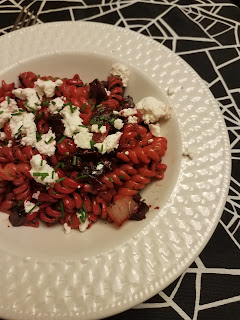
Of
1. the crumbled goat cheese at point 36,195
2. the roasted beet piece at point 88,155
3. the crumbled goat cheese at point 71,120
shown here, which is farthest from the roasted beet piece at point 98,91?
the crumbled goat cheese at point 36,195

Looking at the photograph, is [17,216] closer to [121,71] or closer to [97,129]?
[97,129]

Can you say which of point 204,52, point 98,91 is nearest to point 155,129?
point 98,91

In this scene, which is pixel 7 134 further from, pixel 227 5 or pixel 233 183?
pixel 227 5

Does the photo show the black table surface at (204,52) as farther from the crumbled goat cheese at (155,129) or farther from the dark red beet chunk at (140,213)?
the crumbled goat cheese at (155,129)

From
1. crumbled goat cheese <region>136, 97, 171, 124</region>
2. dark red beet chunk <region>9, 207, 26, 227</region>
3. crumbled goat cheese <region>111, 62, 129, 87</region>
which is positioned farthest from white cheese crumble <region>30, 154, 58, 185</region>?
crumbled goat cheese <region>111, 62, 129, 87</region>

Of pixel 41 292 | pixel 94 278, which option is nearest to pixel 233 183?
pixel 94 278
